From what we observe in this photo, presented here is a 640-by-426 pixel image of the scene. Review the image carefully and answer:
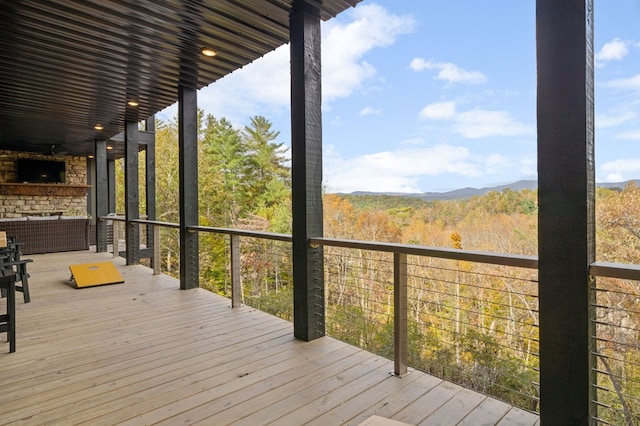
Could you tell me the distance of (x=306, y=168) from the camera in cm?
311

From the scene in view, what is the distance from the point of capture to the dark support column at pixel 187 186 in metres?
4.88

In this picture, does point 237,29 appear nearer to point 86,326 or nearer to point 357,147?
point 86,326

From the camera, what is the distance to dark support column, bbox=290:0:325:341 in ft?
10.1

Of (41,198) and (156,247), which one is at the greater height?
(41,198)

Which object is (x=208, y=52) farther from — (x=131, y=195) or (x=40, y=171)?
(x=40, y=171)

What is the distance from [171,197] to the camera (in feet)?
67.2

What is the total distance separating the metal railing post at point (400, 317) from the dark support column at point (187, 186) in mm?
3295

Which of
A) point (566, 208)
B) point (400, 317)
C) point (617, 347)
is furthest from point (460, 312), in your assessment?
point (566, 208)

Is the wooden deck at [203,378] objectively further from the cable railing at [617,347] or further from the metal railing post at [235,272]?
the cable railing at [617,347]

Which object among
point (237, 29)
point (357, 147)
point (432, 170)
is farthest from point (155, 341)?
point (357, 147)

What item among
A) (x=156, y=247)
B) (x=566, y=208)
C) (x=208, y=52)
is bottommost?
(x=156, y=247)

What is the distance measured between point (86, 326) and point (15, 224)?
6.99 meters

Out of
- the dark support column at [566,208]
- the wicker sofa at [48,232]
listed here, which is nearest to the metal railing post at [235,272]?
the dark support column at [566,208]

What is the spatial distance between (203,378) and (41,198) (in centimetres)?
1177
